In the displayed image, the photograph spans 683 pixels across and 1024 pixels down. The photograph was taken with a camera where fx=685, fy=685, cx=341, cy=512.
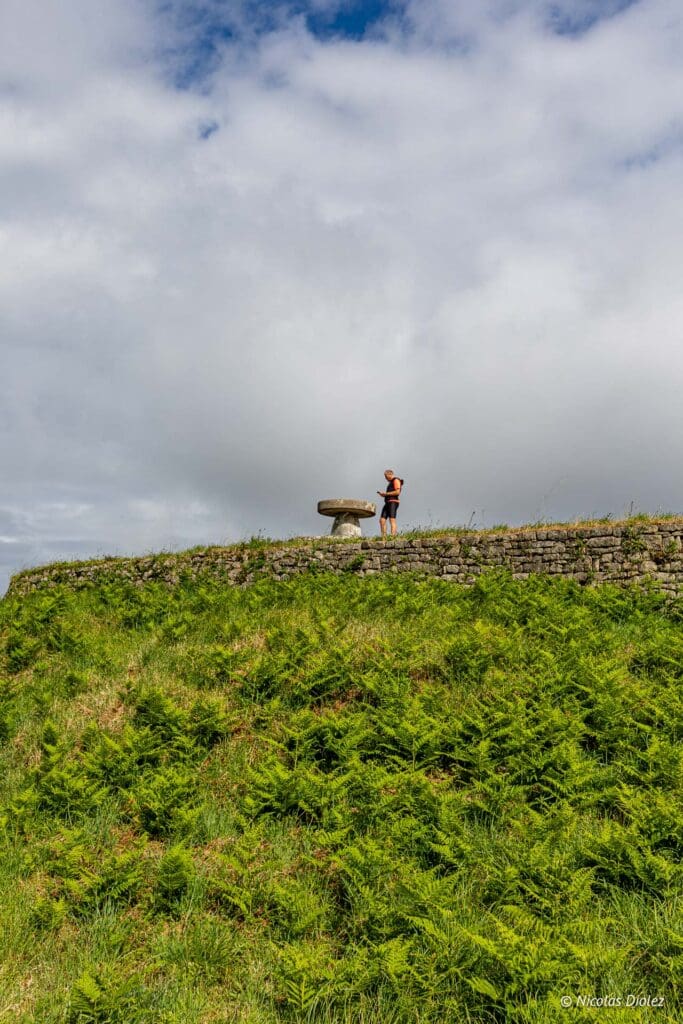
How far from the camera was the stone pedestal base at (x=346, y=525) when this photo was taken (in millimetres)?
20938

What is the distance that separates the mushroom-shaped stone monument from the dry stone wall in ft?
8.08

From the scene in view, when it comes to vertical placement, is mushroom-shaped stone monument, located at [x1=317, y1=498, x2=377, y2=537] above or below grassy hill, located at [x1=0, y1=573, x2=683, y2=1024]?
above

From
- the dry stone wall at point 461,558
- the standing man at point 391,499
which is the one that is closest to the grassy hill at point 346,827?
the dry stone wall at point 461,558

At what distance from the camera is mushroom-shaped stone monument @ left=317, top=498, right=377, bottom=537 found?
830 inches

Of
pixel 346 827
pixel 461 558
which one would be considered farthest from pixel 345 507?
pixel 346 827

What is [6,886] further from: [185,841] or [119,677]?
[119,677]

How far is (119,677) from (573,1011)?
6.59 meters

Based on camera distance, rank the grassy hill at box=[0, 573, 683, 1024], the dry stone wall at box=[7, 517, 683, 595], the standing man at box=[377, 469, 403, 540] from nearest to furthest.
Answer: the grassy hill at box=[0, 573, 683, 1024]
the dry stone wall at box=[7, 517, 683, 595]
the standing man at box=[377, 469, 403, 540]

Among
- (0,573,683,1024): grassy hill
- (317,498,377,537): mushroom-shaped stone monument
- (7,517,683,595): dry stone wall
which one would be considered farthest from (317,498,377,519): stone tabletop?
(0,573,683,1024): grassy hill

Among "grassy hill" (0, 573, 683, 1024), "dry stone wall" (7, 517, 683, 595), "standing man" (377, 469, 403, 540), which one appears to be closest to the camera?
"grassy hill" (0, 573, 683, 1024)

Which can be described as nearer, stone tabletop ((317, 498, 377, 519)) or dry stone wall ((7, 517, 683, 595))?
dry stone wall ((7, 517, 683, 595))

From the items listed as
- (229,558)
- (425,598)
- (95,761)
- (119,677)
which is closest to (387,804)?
(95,761)

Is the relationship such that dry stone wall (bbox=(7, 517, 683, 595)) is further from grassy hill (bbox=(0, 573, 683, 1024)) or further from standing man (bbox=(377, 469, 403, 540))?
grassy hill (bbox=(0, 573, 683, 1024))

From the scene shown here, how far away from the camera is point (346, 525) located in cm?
2114
